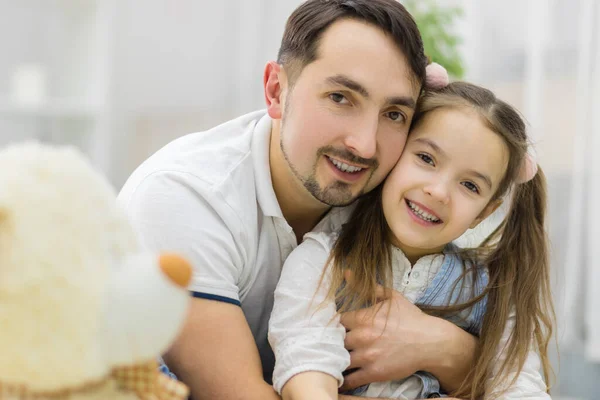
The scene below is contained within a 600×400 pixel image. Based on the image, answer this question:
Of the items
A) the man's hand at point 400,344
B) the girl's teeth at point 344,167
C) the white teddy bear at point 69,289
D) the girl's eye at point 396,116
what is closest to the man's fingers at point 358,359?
the man's hand at point 400,344

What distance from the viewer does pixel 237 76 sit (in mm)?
3230

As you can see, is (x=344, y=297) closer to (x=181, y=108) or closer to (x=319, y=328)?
(x=319, y=328)

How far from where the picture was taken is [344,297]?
1320 mm

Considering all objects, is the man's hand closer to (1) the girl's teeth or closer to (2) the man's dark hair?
(1) the girl's teeth

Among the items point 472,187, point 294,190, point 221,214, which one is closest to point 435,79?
point 472,187

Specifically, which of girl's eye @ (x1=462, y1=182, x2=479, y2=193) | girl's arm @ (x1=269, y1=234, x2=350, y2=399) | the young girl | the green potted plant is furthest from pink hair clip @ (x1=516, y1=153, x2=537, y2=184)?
the green potted plant

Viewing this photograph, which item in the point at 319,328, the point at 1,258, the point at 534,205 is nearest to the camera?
the point at 1,258

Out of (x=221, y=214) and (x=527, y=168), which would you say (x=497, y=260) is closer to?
(x=527, y=168)

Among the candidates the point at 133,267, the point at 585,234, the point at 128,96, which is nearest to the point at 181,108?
the point at 128,96

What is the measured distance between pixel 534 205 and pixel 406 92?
0.42 m

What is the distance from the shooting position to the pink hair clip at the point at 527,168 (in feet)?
4.69

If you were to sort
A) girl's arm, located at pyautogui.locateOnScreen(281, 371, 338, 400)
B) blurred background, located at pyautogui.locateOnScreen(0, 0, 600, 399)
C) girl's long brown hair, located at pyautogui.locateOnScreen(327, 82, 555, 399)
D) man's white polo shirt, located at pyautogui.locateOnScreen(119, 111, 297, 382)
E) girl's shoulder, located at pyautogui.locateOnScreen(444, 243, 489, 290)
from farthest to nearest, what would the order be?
blurred background, located at pyautogui.locateOnScreen(0, 0, 600, 399), girl's shoulder, located at pyautogui.locateOnScreen(444, 243, 489, 290), girl's long brown hair, located at pyautogui.locateOnScreen(327, 82, 555, 399), man's white polo shirt, located at pyautogui.locateOnScreen(119, 111, 297, 382), girl's arm, located at pyautogui.locateOnScreen(281, 371, 338, 400)

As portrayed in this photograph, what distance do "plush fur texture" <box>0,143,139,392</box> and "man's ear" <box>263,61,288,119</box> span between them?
0.88 meters

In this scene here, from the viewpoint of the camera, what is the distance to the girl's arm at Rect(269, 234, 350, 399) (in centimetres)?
117
